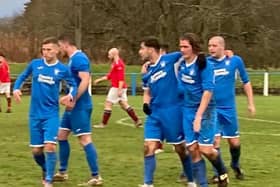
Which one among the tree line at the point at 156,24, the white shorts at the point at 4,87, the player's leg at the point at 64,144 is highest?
the tree line at the point at 156,24

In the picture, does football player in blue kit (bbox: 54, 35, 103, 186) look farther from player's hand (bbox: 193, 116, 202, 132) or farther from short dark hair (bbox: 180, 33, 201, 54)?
player's hand (bbox: 193, 116, 202, 132)

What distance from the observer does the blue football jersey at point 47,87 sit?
9578 mm

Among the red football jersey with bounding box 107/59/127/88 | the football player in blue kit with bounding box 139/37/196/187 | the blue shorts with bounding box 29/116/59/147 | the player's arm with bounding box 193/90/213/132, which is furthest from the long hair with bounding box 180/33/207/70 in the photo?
the red football jersey with bounding box 107/59/127/88

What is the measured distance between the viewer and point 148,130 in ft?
31.4

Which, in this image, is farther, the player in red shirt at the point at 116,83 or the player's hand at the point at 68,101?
the player in red shirt at the point at 116,83

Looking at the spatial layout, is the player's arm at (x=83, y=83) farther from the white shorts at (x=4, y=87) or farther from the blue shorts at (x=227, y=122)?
the white shorts at (x=4, y=87)

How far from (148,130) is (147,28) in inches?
1430

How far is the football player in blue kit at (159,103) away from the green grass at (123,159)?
92 cm

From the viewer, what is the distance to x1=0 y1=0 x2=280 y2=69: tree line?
42719 mm

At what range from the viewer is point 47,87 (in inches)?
379

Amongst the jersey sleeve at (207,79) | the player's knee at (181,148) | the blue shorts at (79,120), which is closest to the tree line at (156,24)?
the blue shorts at (79,120)

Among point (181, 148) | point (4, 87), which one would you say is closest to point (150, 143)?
point (181, 148)

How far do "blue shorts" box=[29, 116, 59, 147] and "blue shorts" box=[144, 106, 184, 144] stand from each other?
3.90ft

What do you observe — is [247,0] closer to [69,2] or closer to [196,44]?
[69,2]
